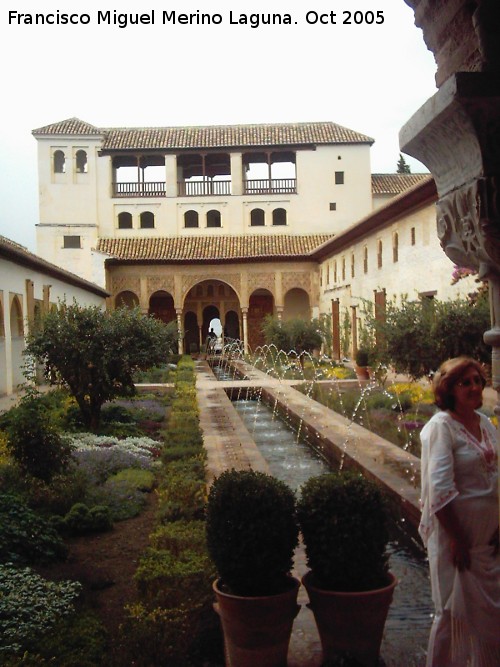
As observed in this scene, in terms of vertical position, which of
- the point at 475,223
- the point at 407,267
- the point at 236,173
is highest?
the point at 236,173

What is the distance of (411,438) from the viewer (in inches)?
395

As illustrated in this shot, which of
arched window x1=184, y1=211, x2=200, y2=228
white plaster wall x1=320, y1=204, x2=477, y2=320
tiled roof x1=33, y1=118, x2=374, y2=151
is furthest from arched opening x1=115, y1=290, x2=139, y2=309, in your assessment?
white plaster wall x1=320, y1=204, x2=477, y2=320

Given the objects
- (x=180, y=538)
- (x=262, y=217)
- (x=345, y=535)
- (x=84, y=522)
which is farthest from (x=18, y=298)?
(x=262, y=217)

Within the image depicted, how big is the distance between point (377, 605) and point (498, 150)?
2.12 metres

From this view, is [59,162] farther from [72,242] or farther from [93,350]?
[93,350]

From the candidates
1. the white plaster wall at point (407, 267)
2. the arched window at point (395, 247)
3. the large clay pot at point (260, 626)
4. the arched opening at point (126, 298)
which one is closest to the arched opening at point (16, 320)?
the white plaster wall at point (407, 267)

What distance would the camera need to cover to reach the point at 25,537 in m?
5.30

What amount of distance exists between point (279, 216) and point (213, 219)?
3587mm

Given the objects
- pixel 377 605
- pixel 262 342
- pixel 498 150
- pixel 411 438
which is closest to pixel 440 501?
pixel 377 605

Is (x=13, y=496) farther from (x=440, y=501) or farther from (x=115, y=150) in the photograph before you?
(x=115, y=150)

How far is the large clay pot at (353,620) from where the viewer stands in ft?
11.0

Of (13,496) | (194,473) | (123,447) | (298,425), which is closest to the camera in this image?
(13,496)

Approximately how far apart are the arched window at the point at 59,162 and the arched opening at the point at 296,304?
1354 centimetres

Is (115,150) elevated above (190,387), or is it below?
above
